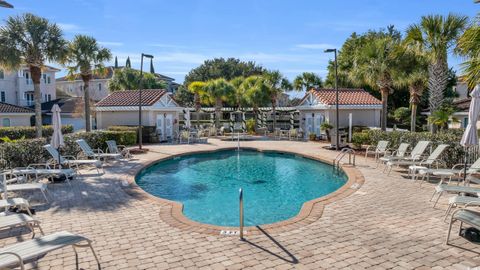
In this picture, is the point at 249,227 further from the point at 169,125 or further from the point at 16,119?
the point at 16,119

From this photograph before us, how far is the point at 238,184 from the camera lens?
12.9m

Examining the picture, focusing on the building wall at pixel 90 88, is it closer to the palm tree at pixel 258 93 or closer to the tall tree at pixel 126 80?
the tall tree at pixel 126 80

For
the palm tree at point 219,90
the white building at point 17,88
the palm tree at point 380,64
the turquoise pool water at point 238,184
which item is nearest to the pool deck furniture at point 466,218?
the turquoise pool water at point 238,184

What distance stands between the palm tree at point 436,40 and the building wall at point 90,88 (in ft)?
146

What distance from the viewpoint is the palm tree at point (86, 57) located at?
2152 centimetres

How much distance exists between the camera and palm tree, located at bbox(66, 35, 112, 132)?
70.6 feet

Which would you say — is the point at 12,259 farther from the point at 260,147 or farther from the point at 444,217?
the point at 260,147

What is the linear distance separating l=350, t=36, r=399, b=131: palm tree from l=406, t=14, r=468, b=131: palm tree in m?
2.72

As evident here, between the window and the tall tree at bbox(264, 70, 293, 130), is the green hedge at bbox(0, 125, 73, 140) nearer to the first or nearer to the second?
the window

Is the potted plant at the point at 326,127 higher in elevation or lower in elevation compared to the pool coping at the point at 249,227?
higher

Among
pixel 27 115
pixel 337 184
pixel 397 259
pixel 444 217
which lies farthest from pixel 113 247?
pixel 27 115

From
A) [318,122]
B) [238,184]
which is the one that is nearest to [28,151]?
[238,184]

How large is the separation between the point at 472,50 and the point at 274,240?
6.38 m

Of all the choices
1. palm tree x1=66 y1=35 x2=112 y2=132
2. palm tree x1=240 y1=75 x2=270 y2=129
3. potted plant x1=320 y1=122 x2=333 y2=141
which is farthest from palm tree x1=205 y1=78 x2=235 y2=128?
palm tree x1=66 y1=35 x2=112 y2=132
